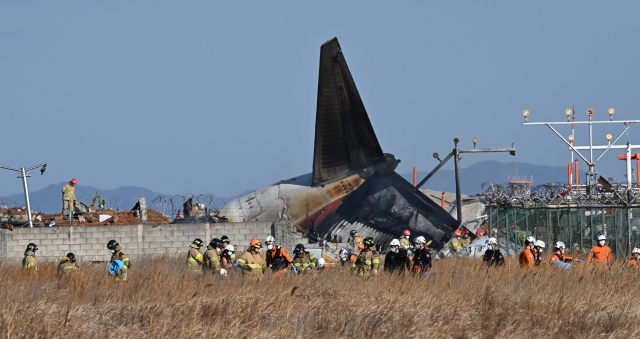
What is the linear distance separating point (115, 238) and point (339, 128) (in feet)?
Result: 32.0

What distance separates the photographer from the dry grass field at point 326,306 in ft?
37.2

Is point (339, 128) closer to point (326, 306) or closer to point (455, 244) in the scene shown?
point (455, 244)

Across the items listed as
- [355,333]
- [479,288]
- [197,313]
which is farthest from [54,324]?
[479,288]

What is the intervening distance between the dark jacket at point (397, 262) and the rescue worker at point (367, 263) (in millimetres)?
270

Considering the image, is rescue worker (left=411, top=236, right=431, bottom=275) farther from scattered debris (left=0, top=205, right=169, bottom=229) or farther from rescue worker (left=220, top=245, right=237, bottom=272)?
scattered debris (left=0, top=205, right=169, bottom=229)

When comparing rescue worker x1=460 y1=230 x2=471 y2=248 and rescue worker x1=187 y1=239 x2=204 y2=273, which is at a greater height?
rescue worker x1=187 y1=239 x2=204 y2=273

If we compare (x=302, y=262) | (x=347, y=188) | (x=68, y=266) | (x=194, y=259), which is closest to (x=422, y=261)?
(x=302, y=262)

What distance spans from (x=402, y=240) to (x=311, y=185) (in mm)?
5775

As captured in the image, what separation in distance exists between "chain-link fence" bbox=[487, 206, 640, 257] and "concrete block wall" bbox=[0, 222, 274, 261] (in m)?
9.58

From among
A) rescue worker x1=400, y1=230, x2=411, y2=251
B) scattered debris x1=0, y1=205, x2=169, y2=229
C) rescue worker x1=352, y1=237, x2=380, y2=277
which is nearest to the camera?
rescue worker x1=352, y1=237, x2=380, y2=277

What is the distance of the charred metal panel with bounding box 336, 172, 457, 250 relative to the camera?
29.2 metres

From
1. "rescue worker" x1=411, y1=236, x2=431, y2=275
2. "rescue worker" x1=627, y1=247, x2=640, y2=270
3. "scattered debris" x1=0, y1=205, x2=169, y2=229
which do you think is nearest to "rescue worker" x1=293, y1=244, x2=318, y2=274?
"rescue worker" x1=411, y1=236, x2=431, y2=275

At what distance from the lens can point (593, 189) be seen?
2747 cm

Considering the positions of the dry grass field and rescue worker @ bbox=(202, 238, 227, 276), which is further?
rescue worker @ bbox=(202, 238, 227, 276)
